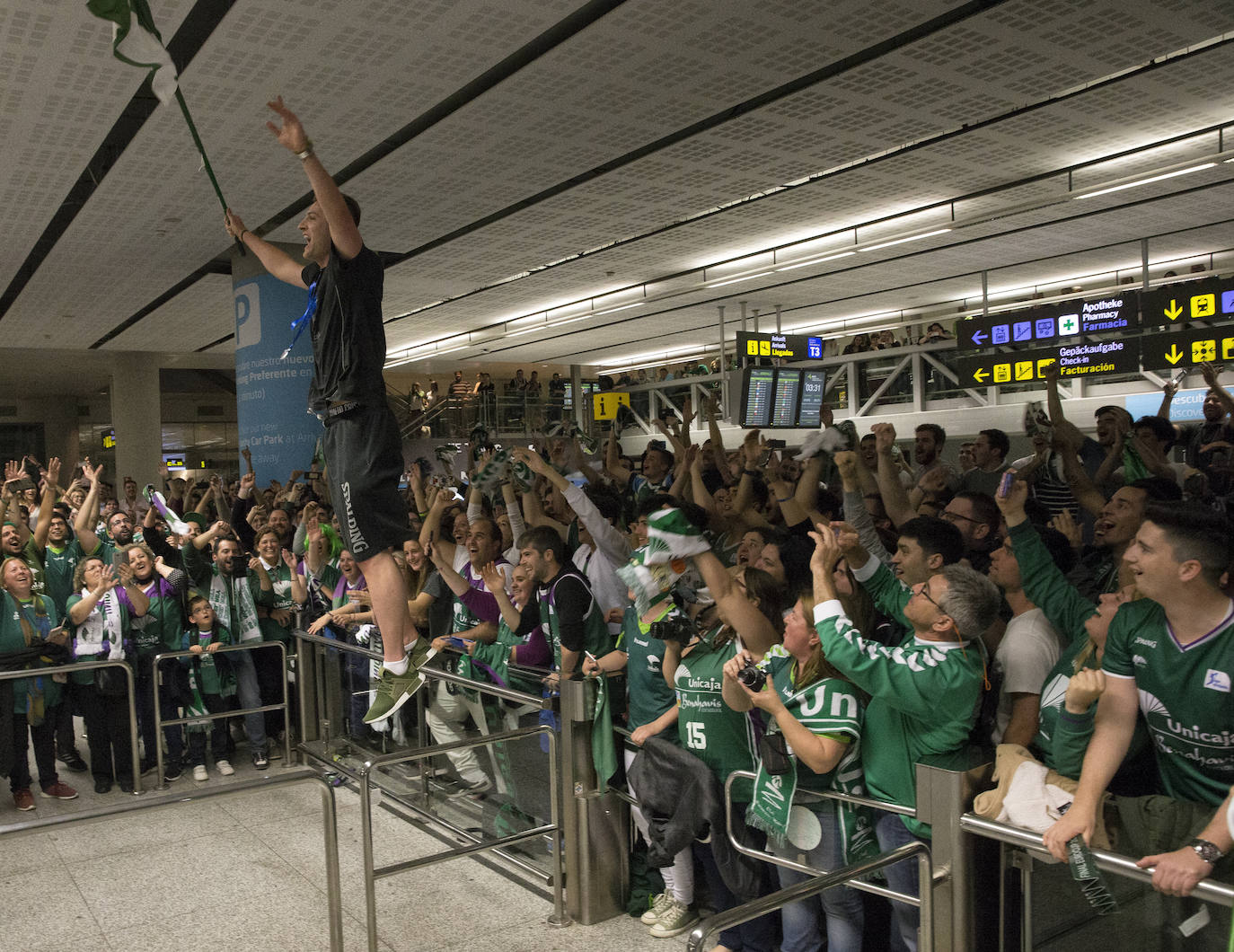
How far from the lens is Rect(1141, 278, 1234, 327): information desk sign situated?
8625 mm

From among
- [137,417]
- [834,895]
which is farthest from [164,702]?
[137,417]

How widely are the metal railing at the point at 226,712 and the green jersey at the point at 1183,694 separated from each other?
17.1 feet

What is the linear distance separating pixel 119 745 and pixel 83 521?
154cm

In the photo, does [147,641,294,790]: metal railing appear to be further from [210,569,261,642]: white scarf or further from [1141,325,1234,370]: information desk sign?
[1141,325,1234,370]: information desk sign

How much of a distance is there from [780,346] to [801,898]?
1254 centimetres

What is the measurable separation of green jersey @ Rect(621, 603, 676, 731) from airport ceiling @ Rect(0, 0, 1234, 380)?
11.1 feet

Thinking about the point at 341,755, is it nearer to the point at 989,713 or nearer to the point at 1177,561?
the point at 989,713

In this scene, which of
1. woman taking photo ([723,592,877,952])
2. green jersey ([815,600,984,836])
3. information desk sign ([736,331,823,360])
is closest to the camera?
green jersey ([815,600,984,836])

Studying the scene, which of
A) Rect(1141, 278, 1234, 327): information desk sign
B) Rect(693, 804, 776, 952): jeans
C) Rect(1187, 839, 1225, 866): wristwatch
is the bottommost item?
Rect(693, 804, 776, 952): jeans

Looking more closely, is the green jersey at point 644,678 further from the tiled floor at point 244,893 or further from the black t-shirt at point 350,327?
the black t-shirt at point 350,327

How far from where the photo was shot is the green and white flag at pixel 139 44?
2822 mm

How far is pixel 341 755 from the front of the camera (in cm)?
639

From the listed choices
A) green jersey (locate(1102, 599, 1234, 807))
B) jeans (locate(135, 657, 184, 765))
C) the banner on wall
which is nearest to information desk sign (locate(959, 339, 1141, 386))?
the banner on wall

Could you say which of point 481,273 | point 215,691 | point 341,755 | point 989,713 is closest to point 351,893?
point 341,755
